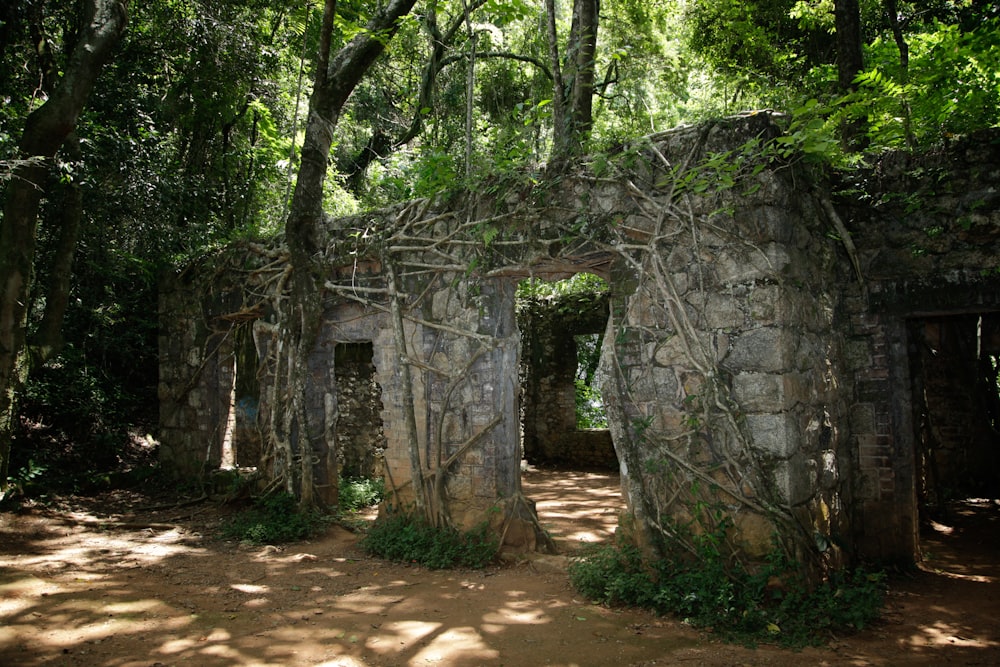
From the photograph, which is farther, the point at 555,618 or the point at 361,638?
the point at 555,618

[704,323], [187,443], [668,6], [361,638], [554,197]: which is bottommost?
[361,638]

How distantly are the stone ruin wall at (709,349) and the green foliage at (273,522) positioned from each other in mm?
983

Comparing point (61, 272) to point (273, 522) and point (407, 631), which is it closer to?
point (273, 522)

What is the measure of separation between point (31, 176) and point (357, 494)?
455 cm

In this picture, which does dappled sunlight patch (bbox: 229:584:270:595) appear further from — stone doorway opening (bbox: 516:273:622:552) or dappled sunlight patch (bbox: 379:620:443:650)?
stone doorway opening (bbox: 516:273:622:552)

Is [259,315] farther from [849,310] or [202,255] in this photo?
[849,310]

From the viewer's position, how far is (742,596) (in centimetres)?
393

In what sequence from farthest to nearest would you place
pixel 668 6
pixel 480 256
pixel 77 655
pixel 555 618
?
pixel 668 6
pixel 480 256
pixel 555 618
pixel 77 655

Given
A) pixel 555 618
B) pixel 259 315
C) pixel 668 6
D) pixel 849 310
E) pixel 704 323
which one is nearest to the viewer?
pixel 555 618

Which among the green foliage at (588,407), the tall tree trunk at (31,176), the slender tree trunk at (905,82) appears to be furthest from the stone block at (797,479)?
the green foliage at (588,407)

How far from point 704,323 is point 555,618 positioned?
2.06 metres

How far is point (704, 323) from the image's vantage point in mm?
4445

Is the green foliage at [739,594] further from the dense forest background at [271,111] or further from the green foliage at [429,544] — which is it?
the dense forest background at [271,111]

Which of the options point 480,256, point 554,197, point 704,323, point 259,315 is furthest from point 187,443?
point 704,323
